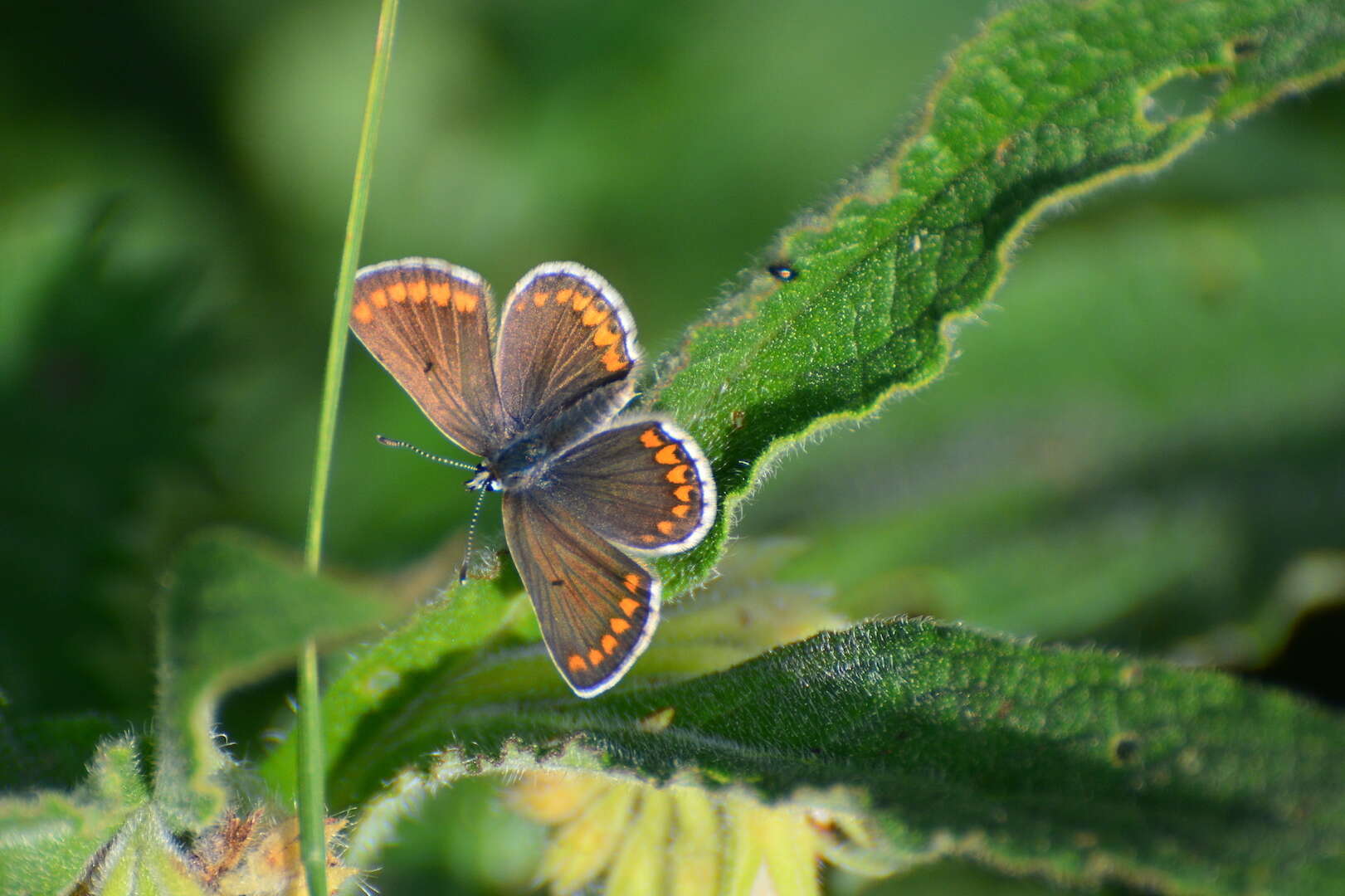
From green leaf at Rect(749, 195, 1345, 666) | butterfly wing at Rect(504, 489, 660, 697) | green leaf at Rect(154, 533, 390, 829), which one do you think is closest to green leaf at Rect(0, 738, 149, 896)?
green leaf at Rect(154, 533, 390, 829)

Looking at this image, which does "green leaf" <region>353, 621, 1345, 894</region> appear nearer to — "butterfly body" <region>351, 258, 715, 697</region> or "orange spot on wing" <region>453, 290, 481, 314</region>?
"butterfly body" <region>351, 258, 715, 697</region>

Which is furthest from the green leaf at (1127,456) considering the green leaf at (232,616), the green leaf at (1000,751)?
the green leaf at (232,616)

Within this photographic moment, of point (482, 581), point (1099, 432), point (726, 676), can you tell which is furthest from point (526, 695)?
point (1099, 432)

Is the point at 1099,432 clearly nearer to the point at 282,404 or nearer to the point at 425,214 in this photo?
the point at 425,214

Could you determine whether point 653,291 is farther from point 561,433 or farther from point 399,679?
point 399,679

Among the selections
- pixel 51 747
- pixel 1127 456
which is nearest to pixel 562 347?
pixel 51 747

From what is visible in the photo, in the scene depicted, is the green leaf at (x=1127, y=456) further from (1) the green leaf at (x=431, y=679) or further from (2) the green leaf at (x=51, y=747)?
(2) the green leaf at (x=51, y=747)

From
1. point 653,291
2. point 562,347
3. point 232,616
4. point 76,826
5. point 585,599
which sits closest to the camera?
point 232,616
